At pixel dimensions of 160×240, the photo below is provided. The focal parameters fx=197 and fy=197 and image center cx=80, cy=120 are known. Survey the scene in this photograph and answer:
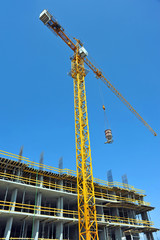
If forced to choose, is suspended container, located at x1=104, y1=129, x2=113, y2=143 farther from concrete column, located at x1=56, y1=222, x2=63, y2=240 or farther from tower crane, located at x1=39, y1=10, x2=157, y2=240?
concrete column, located at x1=56, y1=222, x2=63, y2=240

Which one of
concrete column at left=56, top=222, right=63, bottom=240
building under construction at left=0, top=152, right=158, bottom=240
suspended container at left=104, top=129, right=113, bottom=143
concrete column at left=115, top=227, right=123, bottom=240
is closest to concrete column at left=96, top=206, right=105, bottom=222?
building under construction at left=0, top=152, right=158, bottom=240

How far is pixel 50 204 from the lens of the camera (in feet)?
93.8

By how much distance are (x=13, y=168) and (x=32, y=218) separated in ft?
20.0

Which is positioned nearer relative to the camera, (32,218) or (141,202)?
(32,218)

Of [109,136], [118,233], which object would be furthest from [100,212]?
[109,136]

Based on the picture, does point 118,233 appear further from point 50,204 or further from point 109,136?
point 109,136

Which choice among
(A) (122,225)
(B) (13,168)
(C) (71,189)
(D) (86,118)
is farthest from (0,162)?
(A) (122,225)

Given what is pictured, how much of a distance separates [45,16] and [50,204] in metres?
28.5

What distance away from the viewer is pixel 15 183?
868 inches

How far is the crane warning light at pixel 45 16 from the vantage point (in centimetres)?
3050

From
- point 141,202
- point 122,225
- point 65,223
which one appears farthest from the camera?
point 141,202

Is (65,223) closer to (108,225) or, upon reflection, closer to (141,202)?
(108,225)

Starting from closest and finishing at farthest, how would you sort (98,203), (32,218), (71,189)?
(32,218) < (71,189) < (98,203)

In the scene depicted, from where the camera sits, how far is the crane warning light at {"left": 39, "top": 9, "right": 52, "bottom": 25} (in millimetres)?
30502
